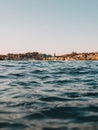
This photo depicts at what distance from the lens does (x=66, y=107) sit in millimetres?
8117

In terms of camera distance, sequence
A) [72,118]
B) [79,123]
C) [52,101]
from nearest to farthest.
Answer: [79,123]
[72,118]
[52,101]

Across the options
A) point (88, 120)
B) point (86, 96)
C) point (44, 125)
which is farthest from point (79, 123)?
point (86, 96)

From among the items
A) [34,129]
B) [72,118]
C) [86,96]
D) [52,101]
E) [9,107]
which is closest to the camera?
[34,129]

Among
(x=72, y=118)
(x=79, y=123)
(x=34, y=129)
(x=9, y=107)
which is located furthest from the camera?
(x=9, y=107)

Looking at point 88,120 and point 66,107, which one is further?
point 66,107

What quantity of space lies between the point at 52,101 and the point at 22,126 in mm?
3046

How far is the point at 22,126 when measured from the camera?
20.1 feet

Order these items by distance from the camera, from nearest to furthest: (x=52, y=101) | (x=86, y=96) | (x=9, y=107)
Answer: (x=9, y=107), (x=52, y=101), (x=86, y=96)

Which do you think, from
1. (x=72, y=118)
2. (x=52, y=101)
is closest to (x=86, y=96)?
(x=52, y=101)

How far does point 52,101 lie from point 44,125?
9.37ft

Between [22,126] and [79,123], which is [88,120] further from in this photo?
[22,126]

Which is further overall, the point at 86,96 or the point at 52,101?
the point at 86,96

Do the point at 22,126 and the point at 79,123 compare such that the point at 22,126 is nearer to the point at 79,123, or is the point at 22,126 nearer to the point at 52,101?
the point at 79,123

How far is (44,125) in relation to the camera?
621cm
